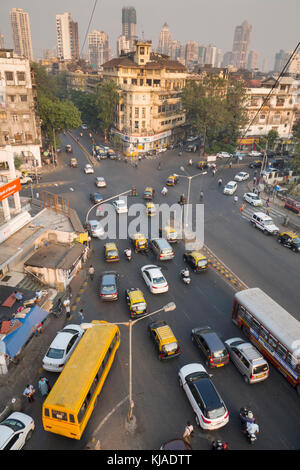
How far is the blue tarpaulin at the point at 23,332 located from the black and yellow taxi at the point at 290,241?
26.0 metres

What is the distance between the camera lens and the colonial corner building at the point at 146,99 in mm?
67500

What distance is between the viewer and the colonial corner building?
221ft

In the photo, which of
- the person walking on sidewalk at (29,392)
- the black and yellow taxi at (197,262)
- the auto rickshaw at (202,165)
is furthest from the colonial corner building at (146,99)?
the person walking on sidewalk at (29,392)

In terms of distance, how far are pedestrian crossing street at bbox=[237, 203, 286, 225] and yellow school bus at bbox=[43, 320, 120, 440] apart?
97.1 ft

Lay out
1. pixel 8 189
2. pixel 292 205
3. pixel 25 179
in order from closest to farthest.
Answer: pixel 8 189 < pixel 292 205 < pixel 25 179

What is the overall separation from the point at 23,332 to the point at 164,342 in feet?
29.7

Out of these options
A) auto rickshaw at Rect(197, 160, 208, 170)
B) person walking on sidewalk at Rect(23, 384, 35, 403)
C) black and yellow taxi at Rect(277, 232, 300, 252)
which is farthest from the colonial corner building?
person walking on sidewalk at Rect(23, 384, 35, 403)

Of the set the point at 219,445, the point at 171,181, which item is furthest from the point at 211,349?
the point at 171,181

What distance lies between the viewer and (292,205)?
43969 millimetres

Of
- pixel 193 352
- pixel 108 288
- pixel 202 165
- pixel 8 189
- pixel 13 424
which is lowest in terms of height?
pixel 193 352

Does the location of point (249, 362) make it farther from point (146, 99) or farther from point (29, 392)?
point (146, 99)

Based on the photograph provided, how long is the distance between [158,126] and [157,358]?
203 ft

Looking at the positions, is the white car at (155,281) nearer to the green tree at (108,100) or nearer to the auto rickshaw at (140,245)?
the auto rickshaw at (140,245)

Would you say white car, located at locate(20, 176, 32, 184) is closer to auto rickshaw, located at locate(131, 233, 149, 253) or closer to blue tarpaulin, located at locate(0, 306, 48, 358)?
auto rickshaw, located at locate(131, 233, 149, 253)
